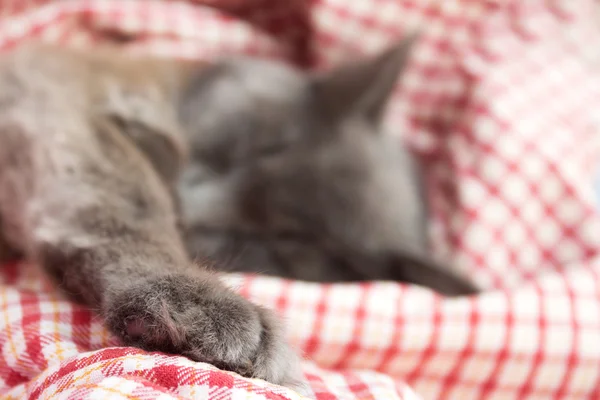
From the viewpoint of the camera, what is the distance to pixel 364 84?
52.7 inches

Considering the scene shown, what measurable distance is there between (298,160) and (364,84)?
261 mm

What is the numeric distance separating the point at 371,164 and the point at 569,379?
61 cm

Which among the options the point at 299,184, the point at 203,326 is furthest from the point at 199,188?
the point at 203,326

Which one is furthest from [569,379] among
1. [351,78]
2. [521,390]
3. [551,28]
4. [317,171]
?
[551,28]

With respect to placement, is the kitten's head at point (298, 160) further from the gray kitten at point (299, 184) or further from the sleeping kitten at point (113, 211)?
the sleeping kitten at point (113, 211)

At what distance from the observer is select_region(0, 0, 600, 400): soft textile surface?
29.6 inches

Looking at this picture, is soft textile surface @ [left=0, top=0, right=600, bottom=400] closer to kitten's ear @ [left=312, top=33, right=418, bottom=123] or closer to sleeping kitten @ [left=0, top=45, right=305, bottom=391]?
sleeping kitten @ [left=0, top=45, right=305, bottom=391]

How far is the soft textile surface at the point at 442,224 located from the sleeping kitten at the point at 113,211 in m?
0.04

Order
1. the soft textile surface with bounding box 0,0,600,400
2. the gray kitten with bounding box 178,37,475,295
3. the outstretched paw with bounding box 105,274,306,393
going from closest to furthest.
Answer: the outstretched paw with bounding box 105,274,306,393
the soft textile surface with bounding box 0,0,600,400
the gray kitten with bounding box 178,37,475,295

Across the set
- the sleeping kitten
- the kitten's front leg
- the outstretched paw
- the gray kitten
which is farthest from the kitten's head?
the outstretched paw

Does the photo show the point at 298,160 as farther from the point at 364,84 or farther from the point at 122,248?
the point at 122,248

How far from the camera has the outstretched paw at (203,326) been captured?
2.09 feet

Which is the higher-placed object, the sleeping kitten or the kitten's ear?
the kitten's ear

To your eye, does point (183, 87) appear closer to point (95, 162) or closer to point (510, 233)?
point (95, 162)
